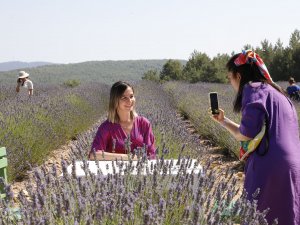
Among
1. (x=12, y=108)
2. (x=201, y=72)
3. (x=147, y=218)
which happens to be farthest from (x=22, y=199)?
(x=201, y=72)

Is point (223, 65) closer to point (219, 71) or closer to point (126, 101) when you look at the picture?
point (219, 71)

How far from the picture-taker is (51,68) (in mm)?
105188

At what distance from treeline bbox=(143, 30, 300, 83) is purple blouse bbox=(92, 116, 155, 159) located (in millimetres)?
22057

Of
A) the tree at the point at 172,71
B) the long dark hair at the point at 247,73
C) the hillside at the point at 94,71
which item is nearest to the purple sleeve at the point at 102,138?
the long dark hair at the point at 247,73

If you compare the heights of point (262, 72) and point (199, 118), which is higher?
point (262, 72)

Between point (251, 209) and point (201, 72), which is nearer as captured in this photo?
point (251, 209)

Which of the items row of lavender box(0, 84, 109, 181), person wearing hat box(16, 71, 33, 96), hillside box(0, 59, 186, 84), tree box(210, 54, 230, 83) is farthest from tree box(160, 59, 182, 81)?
hillside box(0, 59, 186, 84)

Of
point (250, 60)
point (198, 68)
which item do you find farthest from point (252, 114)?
point (198, 68)

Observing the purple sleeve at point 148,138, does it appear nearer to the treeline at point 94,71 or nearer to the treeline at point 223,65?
the treeline at point 223,65

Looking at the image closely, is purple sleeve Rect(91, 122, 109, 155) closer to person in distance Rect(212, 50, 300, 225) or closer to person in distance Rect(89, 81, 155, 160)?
person in distance Rect(89, 81, 155, 160)

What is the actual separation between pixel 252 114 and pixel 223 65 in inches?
1151

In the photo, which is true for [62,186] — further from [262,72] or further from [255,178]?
[262,72]

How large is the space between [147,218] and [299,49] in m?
27.0

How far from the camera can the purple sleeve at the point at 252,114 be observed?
7.32ft
